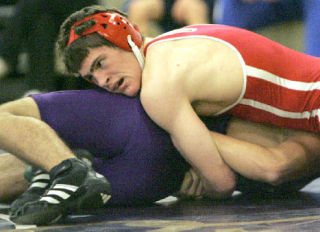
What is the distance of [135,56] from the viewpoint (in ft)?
7.71

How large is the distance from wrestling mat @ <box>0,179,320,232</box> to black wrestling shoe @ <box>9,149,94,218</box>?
8 cm

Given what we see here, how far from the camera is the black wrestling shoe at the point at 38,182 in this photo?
7.27 ft

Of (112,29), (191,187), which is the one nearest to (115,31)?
(112,29)

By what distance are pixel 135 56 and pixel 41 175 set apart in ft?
1.59

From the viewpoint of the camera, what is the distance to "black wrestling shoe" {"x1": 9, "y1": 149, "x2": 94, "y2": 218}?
87.2 inches

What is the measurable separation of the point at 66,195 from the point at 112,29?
0.61 meters

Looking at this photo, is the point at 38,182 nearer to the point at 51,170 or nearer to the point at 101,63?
the point at 51,170

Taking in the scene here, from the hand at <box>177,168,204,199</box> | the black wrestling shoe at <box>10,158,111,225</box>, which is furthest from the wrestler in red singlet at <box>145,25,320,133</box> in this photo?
the black wrestling shoe at <box>10,158,111,225</box>

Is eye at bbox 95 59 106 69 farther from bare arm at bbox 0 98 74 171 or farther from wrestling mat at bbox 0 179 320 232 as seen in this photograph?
wrestling mat at bbox 0 179 320 232

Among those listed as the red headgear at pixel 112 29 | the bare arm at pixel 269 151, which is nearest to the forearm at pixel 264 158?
the bare arm at pixel 269 151

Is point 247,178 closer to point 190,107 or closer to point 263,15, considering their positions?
point 190,107

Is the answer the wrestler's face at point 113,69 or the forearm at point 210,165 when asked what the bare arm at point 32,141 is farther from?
the forearm at point 210,165

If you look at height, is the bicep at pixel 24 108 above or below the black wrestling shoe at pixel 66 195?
above

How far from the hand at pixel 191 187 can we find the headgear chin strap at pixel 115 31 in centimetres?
42
